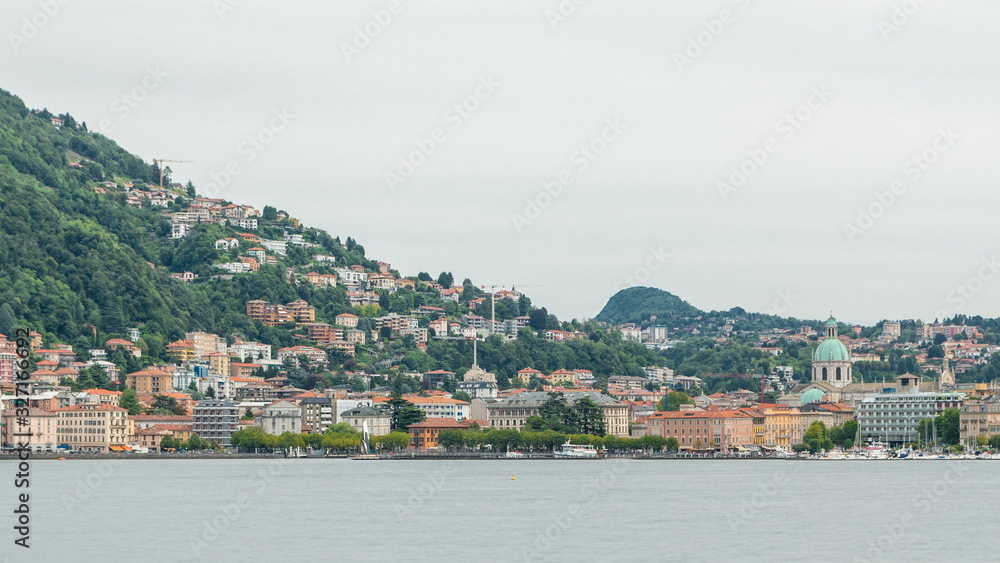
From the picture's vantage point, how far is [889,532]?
4531 cm

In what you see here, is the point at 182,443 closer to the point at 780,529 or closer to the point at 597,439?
the point at 597,439

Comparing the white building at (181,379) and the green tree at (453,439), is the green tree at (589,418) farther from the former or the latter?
the white building at (181,379)

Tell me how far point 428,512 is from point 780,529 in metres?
11.4

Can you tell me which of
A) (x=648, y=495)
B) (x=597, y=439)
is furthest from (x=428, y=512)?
(x=597, y=439)

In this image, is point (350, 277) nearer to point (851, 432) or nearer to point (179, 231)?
point (179, 231)

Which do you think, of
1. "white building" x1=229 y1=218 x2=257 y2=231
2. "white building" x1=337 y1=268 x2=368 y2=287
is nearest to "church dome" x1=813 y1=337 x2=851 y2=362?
"white building" x1=337 y1=268 x2=368 y2=287

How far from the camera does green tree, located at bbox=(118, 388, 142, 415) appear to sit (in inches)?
4427

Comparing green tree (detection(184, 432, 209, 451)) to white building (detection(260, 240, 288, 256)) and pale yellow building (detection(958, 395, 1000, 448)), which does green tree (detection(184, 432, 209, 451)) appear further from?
white building (detection(260, 240, 288, 256))

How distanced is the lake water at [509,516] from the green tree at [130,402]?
1207 inches

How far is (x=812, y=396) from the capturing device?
13975 centimetres

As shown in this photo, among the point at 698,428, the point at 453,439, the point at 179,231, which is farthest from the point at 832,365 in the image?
the point at 179,231

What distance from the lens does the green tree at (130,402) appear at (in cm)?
11244

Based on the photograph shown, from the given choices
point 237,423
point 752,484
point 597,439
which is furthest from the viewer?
point 237,423

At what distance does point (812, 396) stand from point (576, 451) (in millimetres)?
43759
